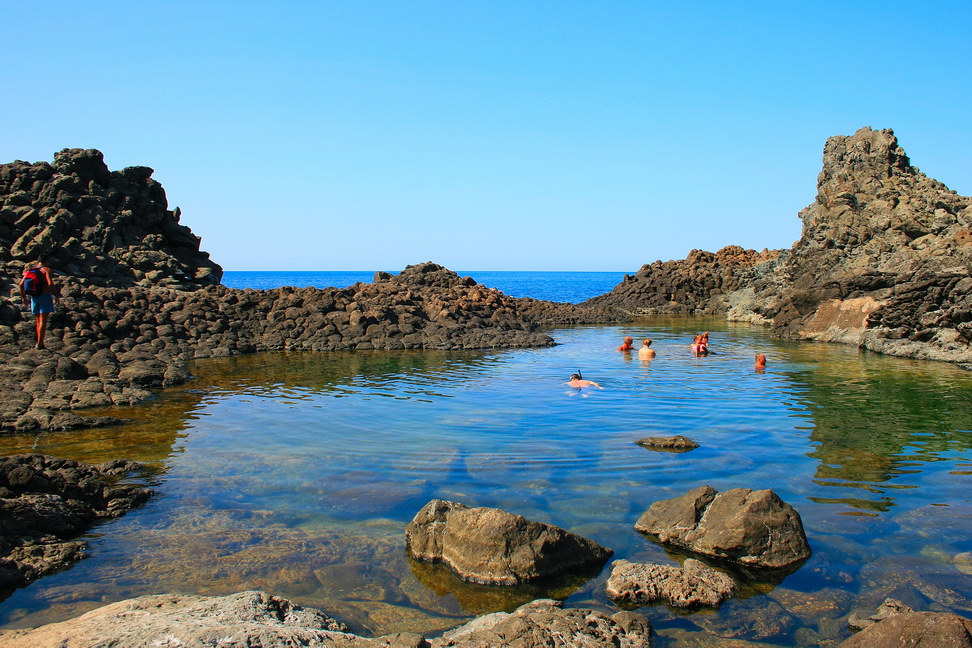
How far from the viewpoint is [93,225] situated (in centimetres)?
2905

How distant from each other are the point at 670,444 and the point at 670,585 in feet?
16.3

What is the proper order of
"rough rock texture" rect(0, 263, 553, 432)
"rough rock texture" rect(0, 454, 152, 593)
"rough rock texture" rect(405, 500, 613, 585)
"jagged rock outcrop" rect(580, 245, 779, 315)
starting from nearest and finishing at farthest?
"rough rock texture" rect(405, 500, 613, 585) < "rough rock texture" rect(0, 454, 152, 593) < "rough rock texture" rect(0, 263, 553, 432) < "jagged rock outcrop" rect(580, 245, 779, 315)

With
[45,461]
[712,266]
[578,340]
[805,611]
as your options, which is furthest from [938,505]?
[712,266]

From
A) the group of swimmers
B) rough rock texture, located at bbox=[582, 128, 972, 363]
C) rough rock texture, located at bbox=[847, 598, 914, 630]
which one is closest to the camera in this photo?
rough rock texture, located at bbox=[847, 598, 914, 630]

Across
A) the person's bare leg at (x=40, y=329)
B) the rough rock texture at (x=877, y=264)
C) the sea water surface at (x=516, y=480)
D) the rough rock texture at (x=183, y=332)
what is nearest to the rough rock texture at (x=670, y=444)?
the sea water surface at (x=516, y=480)

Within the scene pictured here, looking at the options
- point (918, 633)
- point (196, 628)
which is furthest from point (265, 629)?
point (918, 633)

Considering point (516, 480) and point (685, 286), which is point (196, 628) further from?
point (685, 286)

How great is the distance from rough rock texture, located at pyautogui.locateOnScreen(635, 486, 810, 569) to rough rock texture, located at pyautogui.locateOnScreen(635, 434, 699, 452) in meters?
3.23

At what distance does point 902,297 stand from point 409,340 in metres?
17.7

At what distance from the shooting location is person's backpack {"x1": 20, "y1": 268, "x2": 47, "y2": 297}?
16.3 metres

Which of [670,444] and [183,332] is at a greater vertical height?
[183,332]

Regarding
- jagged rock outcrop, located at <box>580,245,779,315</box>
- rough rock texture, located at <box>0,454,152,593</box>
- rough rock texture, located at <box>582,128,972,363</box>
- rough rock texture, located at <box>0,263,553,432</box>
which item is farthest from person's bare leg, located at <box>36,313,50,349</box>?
jagged rock outcrop, located at <box>580,245,779,315</box>

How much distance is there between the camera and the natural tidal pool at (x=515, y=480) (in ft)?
18.3

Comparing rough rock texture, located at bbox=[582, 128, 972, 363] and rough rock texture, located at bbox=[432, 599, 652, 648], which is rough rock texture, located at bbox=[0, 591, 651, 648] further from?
rough rock texture, located at bbox=[582, 128, 972, 363]
